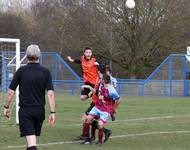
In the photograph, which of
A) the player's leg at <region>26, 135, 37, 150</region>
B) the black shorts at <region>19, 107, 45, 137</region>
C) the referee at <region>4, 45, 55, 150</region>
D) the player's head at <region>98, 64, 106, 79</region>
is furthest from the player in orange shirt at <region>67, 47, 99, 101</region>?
the player's leg at <region>26, 135, 37, 150</region>

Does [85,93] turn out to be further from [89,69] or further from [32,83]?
[32,83]

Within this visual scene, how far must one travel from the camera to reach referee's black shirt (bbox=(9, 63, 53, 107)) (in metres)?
7.75

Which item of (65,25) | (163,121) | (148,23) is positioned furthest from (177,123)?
(65,25)

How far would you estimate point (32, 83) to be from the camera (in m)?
7.76

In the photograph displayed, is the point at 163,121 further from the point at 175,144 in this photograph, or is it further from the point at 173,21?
the point at 173,21

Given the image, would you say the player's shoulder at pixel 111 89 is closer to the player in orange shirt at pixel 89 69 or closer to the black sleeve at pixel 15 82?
the player in orange shirt at pixel 89 69

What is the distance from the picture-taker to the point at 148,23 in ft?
133

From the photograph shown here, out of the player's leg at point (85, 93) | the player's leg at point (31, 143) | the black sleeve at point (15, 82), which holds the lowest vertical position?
the player's leg at point (31, 143)

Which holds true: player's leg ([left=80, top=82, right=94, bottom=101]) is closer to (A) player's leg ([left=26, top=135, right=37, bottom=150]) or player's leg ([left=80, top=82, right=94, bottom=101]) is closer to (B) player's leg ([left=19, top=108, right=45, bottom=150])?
(B) player's leg ([left=19, top=108, right=45, bottom=150])


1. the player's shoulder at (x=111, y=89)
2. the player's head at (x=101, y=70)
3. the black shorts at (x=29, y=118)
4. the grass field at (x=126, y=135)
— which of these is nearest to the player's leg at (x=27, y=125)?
the black shorts at (x=29, y=118)

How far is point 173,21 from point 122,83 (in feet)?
27.4

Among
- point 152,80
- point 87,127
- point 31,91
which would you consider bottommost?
point 87,127

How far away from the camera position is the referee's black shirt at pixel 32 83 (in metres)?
7.75

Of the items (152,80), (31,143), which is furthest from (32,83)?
(152,80)
